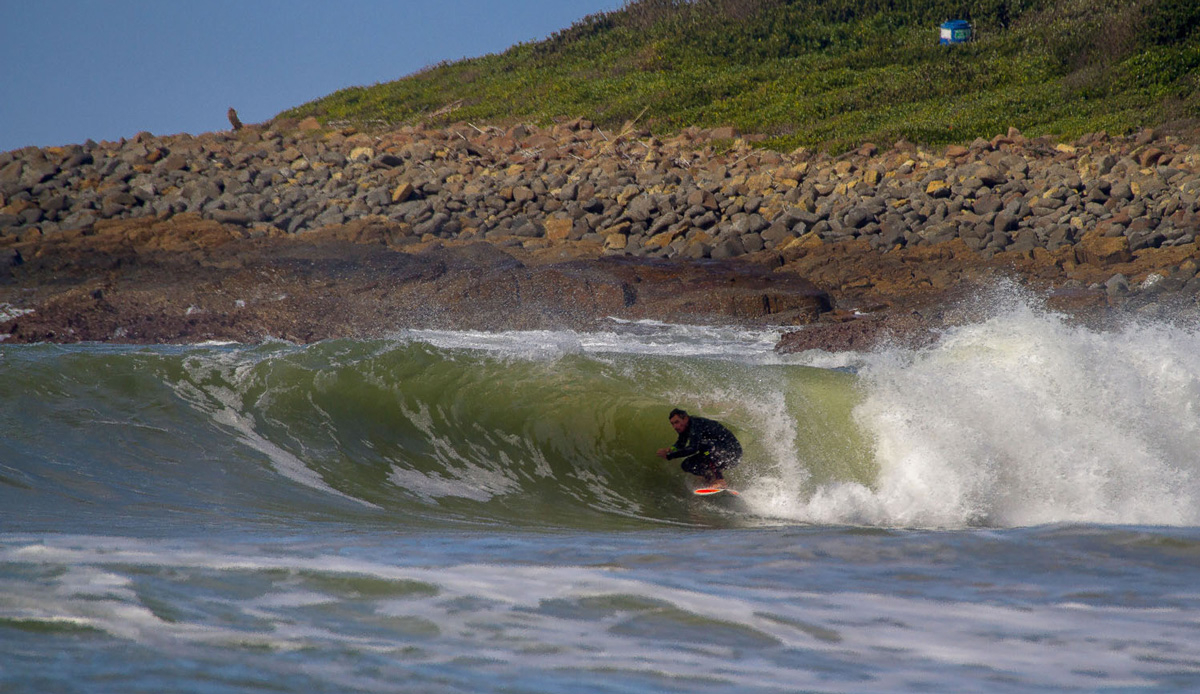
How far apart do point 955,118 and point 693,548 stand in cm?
2435

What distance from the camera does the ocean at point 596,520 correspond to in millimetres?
3104

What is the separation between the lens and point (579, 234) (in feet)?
68.0

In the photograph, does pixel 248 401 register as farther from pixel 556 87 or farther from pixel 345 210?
pixel 556 87

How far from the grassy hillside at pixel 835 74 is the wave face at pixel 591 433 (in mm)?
16495

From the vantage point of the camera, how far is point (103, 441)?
8031 mm

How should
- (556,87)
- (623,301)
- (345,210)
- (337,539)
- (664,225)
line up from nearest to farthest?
1. (337,539)
2. (623,301)
3. (664,225)
4. (345,210)
5. (556,87)

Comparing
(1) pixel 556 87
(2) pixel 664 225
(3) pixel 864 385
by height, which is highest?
(1) pixel 556 87

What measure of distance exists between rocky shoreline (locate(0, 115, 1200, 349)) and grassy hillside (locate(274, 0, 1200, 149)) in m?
3.15

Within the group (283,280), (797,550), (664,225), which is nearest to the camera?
(797,550)

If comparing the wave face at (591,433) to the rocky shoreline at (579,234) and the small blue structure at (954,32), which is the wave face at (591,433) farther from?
the small blue structure at (954,32)

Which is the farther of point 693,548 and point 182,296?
point 182,296

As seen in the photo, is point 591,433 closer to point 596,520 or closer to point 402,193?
point 596,520

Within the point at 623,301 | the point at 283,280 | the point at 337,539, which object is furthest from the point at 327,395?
the point at 283,280

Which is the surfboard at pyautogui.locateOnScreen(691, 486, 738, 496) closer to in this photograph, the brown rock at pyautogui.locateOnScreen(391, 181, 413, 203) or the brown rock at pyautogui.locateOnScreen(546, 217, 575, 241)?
the brown rock at pyautogui.locateOnScreen(546, 217, 575, 241)
